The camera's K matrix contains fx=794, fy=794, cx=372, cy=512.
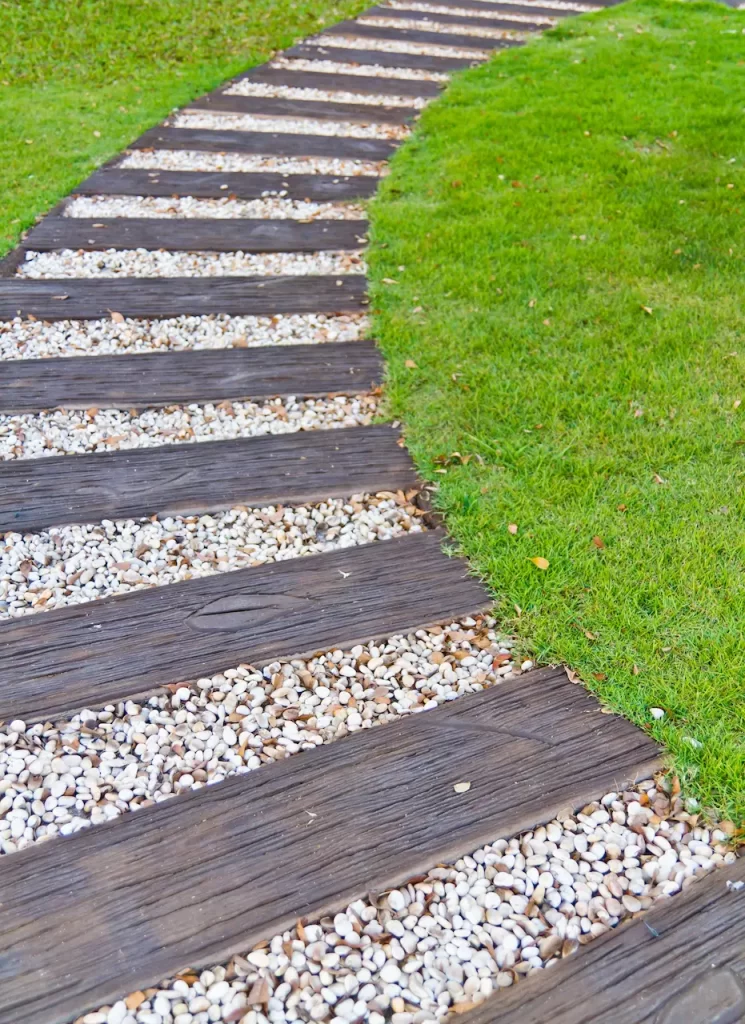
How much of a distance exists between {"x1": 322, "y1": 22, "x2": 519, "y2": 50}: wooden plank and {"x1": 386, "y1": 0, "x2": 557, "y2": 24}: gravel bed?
2.57 ft

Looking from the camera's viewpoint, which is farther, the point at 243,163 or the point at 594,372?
the point at 243,163

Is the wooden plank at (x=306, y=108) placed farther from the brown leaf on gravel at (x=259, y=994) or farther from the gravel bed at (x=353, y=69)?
the brown leaf on gravel at (x=259, y=994)

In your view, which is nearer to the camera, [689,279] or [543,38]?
[689,279]

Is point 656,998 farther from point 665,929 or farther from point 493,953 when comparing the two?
point 493,953

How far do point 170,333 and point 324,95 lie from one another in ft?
12.5

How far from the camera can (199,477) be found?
3002 mm

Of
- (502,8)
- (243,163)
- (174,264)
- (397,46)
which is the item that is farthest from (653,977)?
(502,8)

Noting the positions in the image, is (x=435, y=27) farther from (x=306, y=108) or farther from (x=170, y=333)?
(x=170, y=333)

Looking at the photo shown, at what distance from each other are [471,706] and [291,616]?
63 cm

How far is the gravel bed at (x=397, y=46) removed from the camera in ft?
24.5

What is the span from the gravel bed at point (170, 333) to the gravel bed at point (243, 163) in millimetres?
1930

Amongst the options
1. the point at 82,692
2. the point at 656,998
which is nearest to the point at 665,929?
the point at 656,998

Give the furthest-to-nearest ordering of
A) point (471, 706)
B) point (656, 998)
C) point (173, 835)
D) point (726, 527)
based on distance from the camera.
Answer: point (726, 527), point (471, 706), point (173, 835), point (656, 998)

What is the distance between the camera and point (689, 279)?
4.05 m
